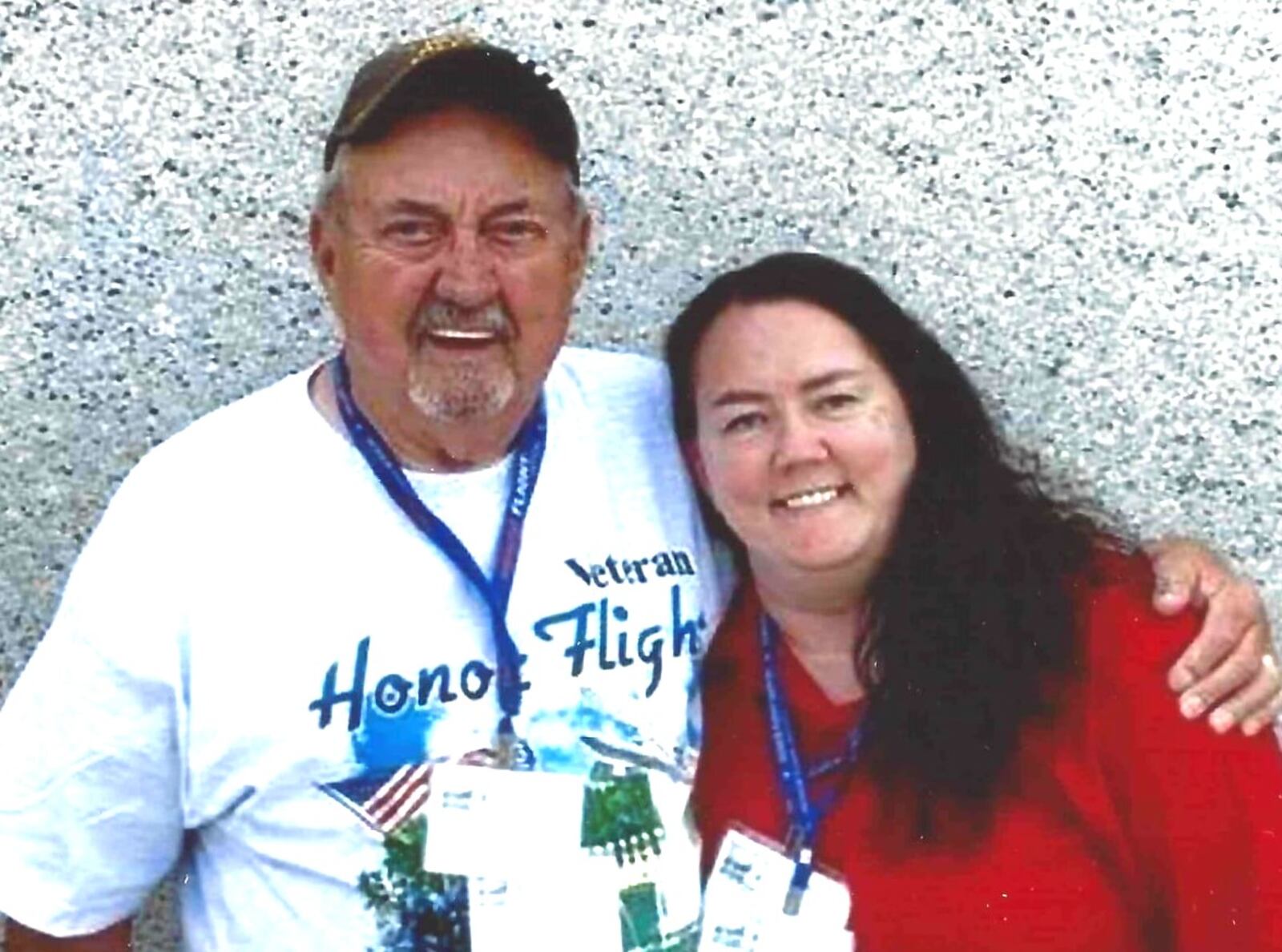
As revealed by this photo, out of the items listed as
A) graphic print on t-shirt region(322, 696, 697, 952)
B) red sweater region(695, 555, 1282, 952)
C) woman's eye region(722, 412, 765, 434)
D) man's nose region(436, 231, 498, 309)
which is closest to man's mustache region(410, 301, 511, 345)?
man's nose region(436, 231, 498, 309)

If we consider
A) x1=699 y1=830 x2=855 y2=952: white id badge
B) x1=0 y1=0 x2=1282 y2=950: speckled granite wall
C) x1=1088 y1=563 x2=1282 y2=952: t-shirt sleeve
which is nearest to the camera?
x1=1088 y1=563 x2=1282 y2=952: t-shirt sleeve

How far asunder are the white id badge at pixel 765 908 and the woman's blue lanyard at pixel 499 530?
232 millimetres

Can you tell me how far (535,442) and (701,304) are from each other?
228 mm

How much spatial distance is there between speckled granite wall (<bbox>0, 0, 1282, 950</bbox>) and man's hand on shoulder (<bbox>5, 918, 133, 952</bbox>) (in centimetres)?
50

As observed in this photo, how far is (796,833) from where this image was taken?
7.01 ft

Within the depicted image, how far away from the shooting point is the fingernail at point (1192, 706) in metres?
2.03

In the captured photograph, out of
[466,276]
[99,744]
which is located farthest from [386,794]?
[466,276]

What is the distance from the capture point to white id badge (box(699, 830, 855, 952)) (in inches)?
83.0

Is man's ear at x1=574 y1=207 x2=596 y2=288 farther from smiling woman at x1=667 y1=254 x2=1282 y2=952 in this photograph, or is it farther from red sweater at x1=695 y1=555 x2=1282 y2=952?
red sweater at x1=695 y1=555 x2=1282 y2=952

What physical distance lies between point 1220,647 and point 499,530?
0.68 meters

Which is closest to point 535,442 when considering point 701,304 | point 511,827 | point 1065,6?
point 701,304

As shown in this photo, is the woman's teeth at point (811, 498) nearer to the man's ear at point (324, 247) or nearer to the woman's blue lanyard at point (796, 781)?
the woman's blue lanyard at point (796, 781)

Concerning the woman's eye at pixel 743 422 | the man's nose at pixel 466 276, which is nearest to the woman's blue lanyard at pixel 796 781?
the woman's eye at pixel 743 422

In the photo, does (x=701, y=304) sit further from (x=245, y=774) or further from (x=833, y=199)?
(x=245, y=774)
